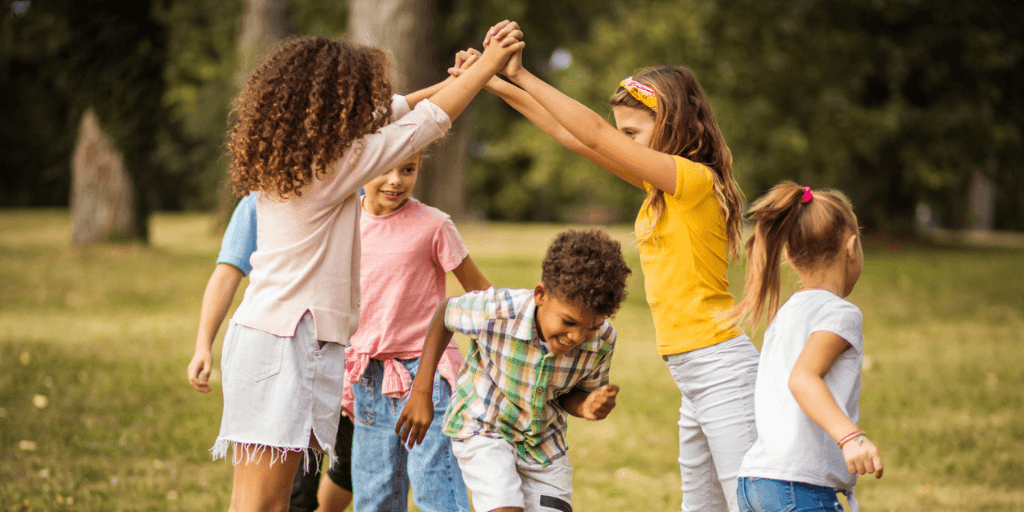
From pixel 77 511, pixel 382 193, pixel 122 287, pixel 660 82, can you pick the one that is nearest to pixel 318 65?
pixel 382 193

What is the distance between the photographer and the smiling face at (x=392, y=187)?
2975 mm

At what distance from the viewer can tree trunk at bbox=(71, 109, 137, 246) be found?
1431cm

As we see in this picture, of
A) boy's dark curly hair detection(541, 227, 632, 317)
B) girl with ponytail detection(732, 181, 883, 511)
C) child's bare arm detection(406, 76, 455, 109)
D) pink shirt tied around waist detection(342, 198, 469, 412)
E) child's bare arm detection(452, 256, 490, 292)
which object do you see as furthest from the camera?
child's bare arm detection(452, 256, 490, 292)

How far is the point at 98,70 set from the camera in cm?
1395

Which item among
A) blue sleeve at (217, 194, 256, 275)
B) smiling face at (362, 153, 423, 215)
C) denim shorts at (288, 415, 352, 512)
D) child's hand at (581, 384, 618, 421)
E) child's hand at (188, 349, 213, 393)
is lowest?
denim shorts at (288, 415, 352, 512)

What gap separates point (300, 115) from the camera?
7.84 feet

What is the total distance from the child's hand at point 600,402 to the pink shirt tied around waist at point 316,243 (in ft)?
2.40

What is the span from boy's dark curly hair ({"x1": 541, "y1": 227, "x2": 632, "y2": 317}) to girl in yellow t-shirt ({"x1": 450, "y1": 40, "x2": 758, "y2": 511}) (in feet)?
1.04

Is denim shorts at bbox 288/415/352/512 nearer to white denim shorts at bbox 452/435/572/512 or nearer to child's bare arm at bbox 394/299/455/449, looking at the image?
child's bare arm at bbox 394/299/455/449

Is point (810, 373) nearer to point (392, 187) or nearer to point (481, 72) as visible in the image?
point (481, 72)

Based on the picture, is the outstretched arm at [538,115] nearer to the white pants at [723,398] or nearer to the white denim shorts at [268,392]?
the white pants at [723,398]

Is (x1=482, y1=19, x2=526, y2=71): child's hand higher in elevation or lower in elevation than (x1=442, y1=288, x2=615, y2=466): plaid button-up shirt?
higher

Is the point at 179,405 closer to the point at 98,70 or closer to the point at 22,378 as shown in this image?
the point at 22,378

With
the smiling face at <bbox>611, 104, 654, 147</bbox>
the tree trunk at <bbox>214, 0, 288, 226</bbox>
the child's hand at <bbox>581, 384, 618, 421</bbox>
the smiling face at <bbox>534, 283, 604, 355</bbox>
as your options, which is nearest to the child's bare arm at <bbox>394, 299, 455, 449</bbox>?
the smiling face at <bbox>534, 283, 604, 355</bbox>
